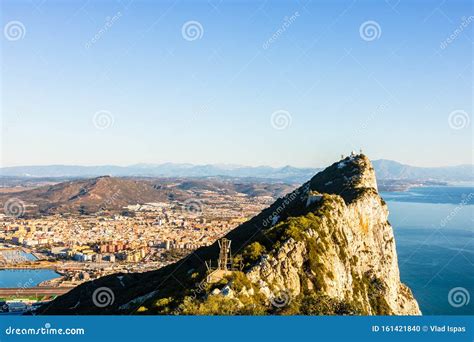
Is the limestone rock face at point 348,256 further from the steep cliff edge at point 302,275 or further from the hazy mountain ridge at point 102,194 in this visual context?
the hazy mountain ridge at point 102,194

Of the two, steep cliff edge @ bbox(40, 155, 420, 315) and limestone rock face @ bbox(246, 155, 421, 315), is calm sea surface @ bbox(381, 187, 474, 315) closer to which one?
limestone rock face @ bbox(246, 155, 421, 315)

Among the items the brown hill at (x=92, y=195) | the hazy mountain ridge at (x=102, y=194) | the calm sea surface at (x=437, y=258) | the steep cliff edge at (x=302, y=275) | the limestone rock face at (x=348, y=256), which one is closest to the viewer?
the steep cliff edge at (x=302, y=275)

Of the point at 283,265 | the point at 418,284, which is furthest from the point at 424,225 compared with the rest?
the point at 283,265

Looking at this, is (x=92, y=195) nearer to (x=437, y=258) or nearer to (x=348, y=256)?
(x=437, y=258)

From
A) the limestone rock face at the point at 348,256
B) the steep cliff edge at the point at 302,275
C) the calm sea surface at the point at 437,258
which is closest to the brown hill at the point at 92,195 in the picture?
the calm sea surface at the point at 437,258

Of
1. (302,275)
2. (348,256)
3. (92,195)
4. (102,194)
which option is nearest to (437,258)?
(348,256)

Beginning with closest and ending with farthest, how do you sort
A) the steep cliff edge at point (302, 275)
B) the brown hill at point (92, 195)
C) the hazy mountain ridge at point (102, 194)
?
the steep cliff edge at point (302, 275), the brown hill at point (92, 195), the hazy mountain ridge at point (102, 194)

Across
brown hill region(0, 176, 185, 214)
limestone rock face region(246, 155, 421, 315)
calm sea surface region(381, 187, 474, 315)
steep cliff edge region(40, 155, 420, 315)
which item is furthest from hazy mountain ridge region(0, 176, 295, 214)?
limestone rock face region(246, 155, 421, 315)
